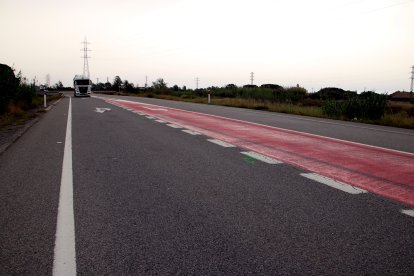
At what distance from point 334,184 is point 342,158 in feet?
7.29

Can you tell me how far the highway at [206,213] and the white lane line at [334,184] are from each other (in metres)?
0.03

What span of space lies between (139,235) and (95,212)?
0.82 metres

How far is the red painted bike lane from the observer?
16.7 ft

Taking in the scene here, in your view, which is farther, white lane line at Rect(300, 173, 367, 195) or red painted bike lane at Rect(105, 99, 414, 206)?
red painted bike lane at Rect(105, 99, 414, 206)

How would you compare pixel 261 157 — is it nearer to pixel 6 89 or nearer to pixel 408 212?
pixel 408 212

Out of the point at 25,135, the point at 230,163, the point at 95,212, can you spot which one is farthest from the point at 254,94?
the point at 95,212

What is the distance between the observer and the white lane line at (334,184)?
4.71 meters

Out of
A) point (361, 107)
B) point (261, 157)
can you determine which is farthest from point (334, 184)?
point (361, 107)

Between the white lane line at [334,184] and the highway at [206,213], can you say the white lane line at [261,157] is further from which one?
the white lane line at [334,184]

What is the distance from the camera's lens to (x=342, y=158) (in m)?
7.05

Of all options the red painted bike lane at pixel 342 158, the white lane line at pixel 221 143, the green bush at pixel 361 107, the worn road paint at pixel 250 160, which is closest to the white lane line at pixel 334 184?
the red painted bike lane at pixel 342 158

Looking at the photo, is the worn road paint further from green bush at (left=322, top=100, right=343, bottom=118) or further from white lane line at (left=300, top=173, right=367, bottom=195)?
green bush at (left=322, top=100, right=343, bottom=118)

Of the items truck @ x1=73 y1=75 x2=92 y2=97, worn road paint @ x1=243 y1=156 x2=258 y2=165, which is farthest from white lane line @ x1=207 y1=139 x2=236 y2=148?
truck @ x1=73 y1=75 x2=92 y2=97

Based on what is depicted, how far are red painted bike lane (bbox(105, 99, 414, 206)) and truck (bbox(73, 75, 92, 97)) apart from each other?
44.1m
